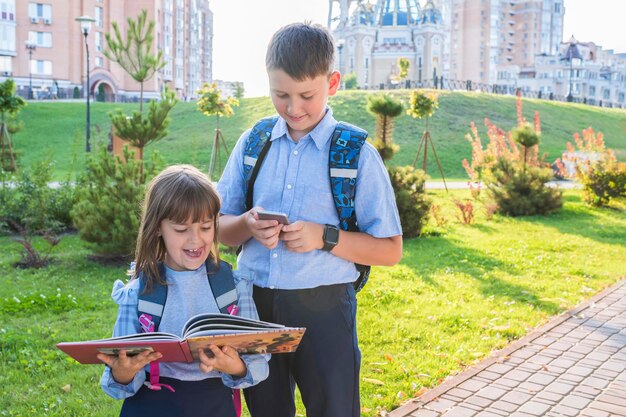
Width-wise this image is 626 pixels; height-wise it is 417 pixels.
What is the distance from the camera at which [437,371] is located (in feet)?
17.4

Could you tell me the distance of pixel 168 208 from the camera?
2455 millimetres

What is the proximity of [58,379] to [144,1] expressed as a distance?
5844 cm

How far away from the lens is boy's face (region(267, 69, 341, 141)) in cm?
240

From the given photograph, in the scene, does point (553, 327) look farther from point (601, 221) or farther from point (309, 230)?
point (601, 221)

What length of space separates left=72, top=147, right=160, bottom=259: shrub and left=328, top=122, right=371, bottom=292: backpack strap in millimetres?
6809

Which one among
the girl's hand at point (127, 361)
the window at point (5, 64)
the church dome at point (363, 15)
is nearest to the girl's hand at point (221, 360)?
the girl's hand at point (127, 361)

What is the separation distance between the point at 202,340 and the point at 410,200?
10.0 meters

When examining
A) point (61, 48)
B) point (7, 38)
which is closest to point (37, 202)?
point (7, 38)

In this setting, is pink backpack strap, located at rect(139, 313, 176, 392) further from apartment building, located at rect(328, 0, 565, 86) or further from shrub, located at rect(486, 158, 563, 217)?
apartment building, located at rect(328, 0, 565, 86)

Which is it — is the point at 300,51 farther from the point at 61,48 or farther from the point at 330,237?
the point at 61,48

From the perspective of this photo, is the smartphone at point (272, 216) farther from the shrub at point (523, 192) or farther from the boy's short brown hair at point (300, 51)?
the shrub at point (523, 192)

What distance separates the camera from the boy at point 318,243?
8.08 feet

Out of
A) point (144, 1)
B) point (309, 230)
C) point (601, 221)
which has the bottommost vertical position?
point (601, 221)

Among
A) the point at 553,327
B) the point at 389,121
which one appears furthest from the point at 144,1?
the point at 553,327
